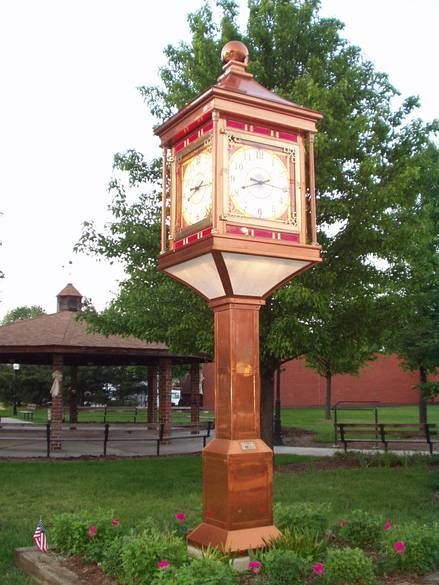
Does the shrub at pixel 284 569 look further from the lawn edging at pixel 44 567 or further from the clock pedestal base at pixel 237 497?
the lawn edging at pixel 44 567

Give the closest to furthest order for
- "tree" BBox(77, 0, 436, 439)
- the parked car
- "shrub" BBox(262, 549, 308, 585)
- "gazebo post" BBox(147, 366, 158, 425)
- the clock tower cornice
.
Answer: "shrub" BBox(262, 549, 308, 585) < the clock tower cornice < "tree" BBox(77, 0, 436, 439) < "gazebo post" BBox(147, 366, 158, 425) < the parked car

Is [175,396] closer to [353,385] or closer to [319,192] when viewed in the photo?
[353,385]

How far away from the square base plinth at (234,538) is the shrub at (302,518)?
0.54m

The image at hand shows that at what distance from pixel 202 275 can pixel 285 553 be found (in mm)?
2257

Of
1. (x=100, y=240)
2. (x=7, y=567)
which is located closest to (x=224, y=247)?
(x=7, y=567)

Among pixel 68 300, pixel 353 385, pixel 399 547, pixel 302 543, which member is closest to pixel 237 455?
pixel 302 543

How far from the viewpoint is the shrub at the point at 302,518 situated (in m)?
5.76

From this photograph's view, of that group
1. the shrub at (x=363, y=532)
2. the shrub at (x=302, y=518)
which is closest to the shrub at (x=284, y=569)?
the shrub at (x=302, y=518)

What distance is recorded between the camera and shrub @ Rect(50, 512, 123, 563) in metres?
5.47

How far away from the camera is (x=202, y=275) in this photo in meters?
5.47

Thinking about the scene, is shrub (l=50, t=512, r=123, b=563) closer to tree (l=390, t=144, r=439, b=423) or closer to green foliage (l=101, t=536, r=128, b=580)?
green foliage (l=101, t=536, r=128, b=580)

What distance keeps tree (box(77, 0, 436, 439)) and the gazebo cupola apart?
14.3 metres

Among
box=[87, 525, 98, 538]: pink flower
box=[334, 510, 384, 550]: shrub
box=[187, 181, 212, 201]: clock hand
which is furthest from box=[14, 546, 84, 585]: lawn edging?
box=[187, 181, 212, 201]: clock hand

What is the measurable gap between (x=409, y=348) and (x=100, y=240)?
11.0 metres
